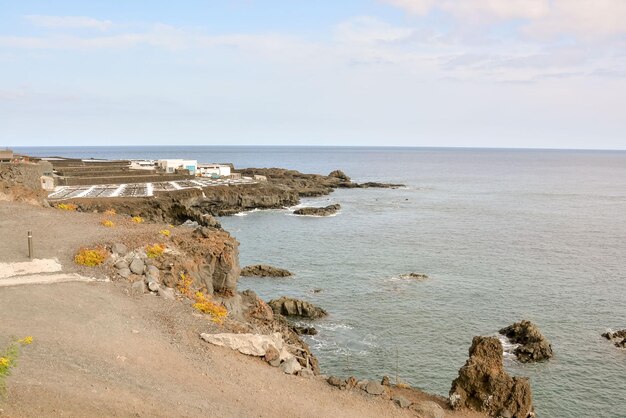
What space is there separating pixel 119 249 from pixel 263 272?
2394cm

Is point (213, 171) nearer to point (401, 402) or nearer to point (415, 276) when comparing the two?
point (415, 276)

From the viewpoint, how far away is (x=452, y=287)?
41.6 meters

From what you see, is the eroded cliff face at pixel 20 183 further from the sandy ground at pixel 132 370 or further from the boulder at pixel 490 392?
the boulder at pixel 490 392

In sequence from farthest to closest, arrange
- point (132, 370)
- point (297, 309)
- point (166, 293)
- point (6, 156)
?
point (6, 156), point (297, 309), point (166, 293), point (132, 370)

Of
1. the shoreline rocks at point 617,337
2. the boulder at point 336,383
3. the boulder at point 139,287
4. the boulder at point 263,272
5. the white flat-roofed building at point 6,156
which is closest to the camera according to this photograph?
the boulder at point 336,383

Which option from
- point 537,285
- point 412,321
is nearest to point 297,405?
point 412,321

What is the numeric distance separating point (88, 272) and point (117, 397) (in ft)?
28.0

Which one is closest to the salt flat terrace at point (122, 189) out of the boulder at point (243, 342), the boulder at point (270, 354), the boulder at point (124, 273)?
the boulder at point (124, 273)

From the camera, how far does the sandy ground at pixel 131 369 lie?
1230cm

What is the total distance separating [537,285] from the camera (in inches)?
1671

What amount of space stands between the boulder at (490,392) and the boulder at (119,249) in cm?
1392

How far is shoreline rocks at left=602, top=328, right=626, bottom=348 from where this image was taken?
3053 cm

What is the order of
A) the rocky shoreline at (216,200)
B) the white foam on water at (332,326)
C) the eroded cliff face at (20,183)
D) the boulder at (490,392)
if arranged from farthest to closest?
the rocky shoreline at (216,200) < the white foam on water at (332,326) < the eroded cliff face at (20,183) < the boulder at (490,392)

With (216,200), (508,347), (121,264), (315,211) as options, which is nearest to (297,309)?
Answer: (508,347)
